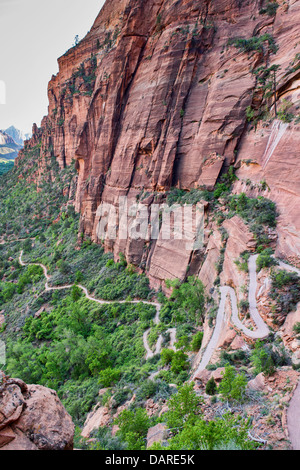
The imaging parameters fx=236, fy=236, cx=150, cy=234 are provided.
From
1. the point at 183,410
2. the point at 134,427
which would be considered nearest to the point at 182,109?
the point at 183,410

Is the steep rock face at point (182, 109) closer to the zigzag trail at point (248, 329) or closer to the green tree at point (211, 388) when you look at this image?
the zigzag trail at point (248, 329)

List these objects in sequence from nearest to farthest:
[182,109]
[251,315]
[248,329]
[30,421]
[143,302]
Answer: [30,421]
[248,329]
[251,315]
[143,302]
[182,109]

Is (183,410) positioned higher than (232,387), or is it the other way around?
(232,387)

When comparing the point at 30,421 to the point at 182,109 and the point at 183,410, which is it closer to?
the point at 183,410

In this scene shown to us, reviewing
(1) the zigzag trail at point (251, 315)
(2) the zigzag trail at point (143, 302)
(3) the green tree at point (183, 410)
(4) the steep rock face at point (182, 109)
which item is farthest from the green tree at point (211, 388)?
(4) the steep rock face at point (182, 109)

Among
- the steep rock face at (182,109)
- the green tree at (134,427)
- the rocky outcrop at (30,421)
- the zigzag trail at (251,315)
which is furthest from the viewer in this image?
the steep rock face at (182,109)
